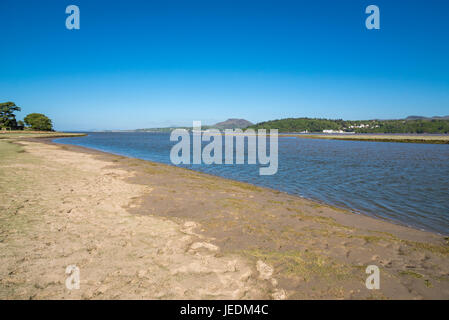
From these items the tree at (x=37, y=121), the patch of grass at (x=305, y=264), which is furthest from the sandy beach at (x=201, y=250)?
the tree at (x=37, y=121)

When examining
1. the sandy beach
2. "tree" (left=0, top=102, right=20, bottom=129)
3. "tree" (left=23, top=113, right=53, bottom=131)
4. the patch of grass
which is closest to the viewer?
the sandy beach

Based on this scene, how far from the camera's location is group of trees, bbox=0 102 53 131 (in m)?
84.6

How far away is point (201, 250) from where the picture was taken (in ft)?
17.4

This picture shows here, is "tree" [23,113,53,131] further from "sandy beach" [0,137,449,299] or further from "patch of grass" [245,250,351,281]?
"patch of grass" [245,250,351,281]

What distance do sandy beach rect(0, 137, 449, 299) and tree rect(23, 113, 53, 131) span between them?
122 meters

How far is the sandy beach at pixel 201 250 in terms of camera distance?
155 inches

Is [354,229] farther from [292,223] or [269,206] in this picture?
[269,206]

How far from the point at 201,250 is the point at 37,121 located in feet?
432

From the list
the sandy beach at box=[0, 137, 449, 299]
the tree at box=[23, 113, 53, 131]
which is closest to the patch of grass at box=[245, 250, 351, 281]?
the sandy beach at box=[0, 137, 449, 299]

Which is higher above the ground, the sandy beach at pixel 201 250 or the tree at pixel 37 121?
the tree at pixel 37 121

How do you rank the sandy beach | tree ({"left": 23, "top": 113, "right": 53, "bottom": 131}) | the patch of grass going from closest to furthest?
1. the sandy beach
2. the patch of grass
3. tree ({"left": 23, "top": 113, "right": 53, "bottom": 131})

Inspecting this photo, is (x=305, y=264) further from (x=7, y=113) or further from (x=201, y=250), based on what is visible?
(x=7, y=113)

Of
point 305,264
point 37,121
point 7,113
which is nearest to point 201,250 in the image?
point 305,264

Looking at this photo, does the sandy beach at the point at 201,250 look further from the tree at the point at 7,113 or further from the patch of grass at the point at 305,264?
the tree at the point at 7,113
